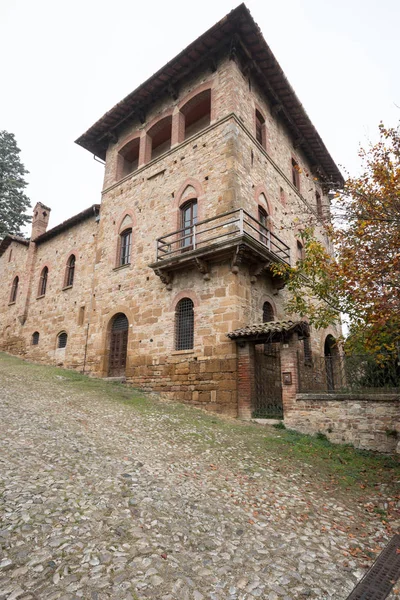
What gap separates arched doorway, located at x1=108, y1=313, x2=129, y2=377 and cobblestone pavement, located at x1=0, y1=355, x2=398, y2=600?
23.4 feet

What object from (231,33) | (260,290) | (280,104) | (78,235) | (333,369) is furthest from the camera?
(78,235)

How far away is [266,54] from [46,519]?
54.6 feet

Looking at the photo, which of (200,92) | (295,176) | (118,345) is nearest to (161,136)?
(200,92)

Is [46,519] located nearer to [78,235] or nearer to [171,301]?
[171,301]

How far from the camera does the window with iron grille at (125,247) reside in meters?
15.5

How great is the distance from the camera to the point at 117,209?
16562 mm

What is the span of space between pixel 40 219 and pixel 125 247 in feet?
34.6

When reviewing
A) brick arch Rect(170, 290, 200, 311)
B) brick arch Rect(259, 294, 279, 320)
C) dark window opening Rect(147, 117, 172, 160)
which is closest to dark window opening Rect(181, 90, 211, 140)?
dark window opening Rect(147, 117, 172, 160)

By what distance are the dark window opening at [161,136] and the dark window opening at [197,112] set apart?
87 centimetres

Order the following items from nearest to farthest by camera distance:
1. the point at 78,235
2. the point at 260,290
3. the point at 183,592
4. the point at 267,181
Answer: the point at 183,592 < the point at 260,290 < the point at 267,181 < the point at 78,235

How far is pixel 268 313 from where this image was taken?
12.8 metres

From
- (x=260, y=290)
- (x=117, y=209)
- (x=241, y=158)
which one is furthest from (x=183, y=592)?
(x=117, y=209)

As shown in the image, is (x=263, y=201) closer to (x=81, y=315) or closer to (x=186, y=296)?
(x=186, y=296)

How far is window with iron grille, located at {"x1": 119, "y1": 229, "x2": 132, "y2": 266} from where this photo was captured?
15.5 meters
